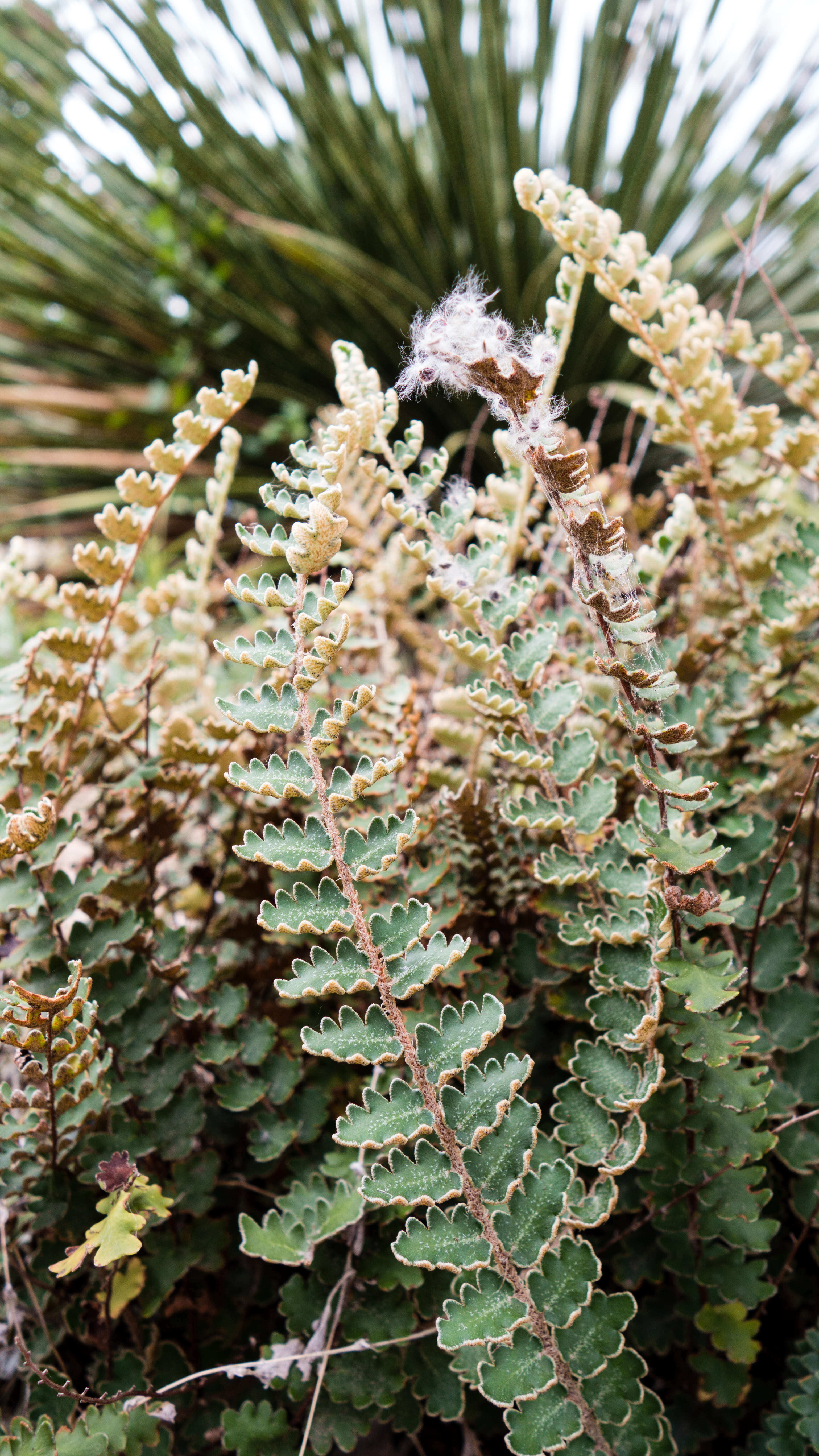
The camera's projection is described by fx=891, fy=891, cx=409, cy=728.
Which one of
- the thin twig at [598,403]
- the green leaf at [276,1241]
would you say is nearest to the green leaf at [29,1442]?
the green leaf at [276,1241]

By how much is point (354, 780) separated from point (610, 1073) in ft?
0.68

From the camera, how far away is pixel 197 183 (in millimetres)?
2689

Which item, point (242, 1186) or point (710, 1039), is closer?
point (710, 1039)

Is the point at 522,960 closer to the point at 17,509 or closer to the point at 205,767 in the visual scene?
the point at 205,767

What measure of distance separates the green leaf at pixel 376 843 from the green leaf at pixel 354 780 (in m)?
0.01

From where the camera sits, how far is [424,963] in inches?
15.2

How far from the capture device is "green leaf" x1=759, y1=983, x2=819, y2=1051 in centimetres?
54

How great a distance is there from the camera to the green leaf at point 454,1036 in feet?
1.23

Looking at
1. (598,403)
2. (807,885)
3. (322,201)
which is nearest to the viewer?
(807,885)

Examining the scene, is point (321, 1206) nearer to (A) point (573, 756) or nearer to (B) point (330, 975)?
(B) point (330, 975)

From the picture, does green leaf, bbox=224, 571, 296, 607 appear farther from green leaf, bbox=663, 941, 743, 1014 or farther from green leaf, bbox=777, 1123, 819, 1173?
green leaf, bbox=777, 1123, 819, 1173

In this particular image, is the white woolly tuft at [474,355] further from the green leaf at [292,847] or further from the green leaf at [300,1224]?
the green leaf at [300,1224]

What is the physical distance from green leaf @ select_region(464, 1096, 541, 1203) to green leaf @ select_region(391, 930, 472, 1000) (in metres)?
0.07

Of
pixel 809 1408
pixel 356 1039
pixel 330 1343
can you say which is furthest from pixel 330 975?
pixel 809 1408
